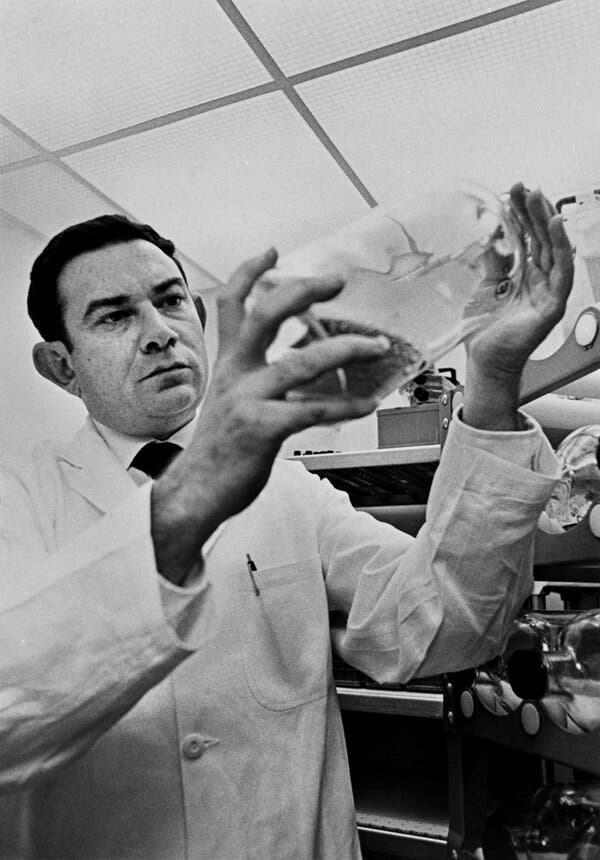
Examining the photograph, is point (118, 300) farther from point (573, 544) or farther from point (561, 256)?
point (573, 544)

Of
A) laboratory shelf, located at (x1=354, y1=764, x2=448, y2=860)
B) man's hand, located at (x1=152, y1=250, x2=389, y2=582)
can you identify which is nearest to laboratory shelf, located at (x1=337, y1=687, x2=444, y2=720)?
laboratory shelf, located at (x1=354, y1=764, x2=448, y2=860)

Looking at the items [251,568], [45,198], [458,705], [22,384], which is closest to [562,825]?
[458,705]

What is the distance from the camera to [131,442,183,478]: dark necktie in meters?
0.59

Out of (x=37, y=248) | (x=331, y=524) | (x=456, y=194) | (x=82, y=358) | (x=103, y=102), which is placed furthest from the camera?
(x=103, y=102)

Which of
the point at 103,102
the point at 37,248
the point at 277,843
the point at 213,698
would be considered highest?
the point at 103,102

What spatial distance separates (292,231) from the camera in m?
1.53

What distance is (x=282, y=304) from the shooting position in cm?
25

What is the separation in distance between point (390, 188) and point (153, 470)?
1244 millimetres

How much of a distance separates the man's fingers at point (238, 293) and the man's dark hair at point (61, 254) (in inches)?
11.3

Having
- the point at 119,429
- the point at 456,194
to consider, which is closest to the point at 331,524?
the point at 119,429

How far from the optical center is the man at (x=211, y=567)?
308mm

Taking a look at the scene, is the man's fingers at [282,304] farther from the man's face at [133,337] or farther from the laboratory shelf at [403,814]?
the laboratory shelf at [403,814]

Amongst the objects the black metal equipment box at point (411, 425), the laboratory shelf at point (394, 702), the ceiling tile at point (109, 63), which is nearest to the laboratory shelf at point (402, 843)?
the laboratory shelf at point (394, 702)

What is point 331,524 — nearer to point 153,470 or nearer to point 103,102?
point 153,470
